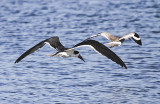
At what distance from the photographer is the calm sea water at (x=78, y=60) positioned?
35.0 ft

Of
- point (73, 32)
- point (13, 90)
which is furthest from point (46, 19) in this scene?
point (13, 90)

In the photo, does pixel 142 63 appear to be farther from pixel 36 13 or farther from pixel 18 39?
pixel 36 13

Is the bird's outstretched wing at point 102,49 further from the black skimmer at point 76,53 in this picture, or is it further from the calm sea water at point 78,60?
the calm sea water at point 78,60

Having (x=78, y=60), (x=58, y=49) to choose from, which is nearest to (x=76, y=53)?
(x=58, y=49)

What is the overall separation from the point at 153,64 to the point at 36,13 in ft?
37.3

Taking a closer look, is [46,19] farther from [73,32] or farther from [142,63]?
[142,63]

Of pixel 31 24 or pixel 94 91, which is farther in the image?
pixel 31 24

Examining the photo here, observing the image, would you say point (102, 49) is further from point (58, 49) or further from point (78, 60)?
point (78, 60)

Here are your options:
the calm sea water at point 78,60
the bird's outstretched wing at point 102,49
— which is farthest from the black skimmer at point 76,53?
the calm sea water at point 78,60

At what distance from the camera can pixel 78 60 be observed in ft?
47.1

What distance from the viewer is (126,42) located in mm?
16984

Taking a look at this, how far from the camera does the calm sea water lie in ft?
35.0

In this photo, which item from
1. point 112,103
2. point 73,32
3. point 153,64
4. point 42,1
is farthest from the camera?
point 42,1

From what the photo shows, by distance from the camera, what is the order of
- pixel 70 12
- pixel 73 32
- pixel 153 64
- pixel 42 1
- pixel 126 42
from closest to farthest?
pixel 153 64 < pixel 126 42 < pixel 73 32 < pixel 70 12 < pixel 42 1
